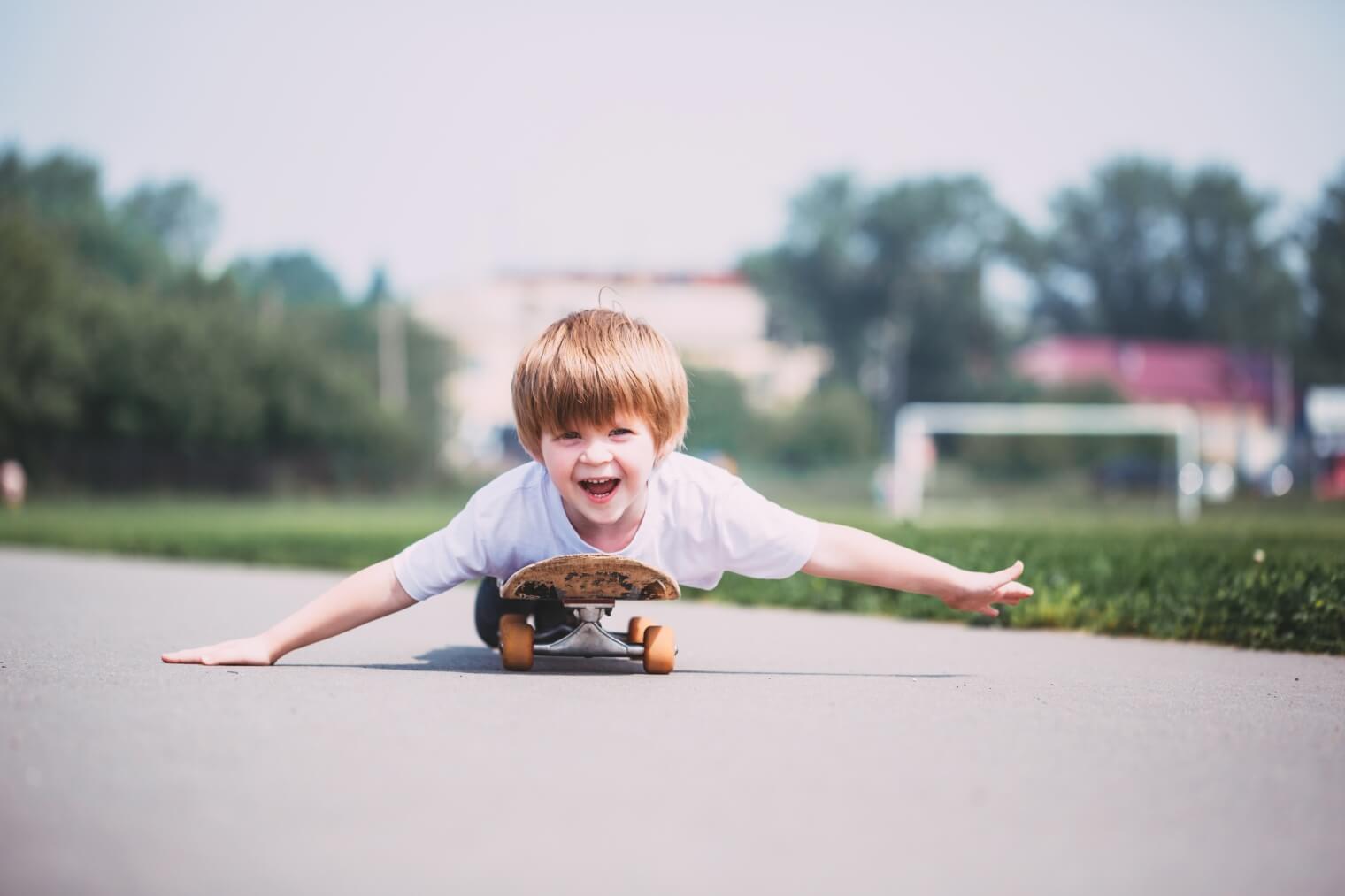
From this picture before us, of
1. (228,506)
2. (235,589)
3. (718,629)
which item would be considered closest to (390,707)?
(718,629)

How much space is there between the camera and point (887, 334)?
239 feet

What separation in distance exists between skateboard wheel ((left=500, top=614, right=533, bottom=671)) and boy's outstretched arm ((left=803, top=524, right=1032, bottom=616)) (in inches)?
40.6

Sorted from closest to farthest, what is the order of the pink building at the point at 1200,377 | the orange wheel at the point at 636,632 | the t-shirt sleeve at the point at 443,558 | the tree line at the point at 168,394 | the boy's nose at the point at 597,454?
the boy's nose at the point at 597,454 → the t-shirt sleeve at the point at 443,558 → the orange wheel at the point at 636,632 → the tree line at the point at 168,394 → the pink building at the point at 1200,377

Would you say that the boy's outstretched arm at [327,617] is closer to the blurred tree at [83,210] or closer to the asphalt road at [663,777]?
the asphalt road at [663,777]

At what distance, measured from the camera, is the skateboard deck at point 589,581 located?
5031 mm

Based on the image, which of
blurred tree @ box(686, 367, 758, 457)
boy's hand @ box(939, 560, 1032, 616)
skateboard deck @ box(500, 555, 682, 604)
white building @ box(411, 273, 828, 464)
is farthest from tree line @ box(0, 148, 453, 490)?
white building @ box(411, 273, 828, 464)

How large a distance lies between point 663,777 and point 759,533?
1.83m

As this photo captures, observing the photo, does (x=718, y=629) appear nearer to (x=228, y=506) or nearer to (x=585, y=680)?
(x=585, y=680)

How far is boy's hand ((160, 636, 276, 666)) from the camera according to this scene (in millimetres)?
5348

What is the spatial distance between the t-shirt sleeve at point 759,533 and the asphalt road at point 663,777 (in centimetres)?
43

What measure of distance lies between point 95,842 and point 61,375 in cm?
4002

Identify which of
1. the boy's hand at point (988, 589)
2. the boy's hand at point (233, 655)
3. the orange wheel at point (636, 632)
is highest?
the boy's hand at point (988, 589)

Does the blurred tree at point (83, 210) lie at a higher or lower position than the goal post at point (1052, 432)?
higher

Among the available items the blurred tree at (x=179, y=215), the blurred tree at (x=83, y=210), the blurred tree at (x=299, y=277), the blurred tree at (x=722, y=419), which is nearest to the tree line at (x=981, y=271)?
the blurred tree at (x=722, y=419)
